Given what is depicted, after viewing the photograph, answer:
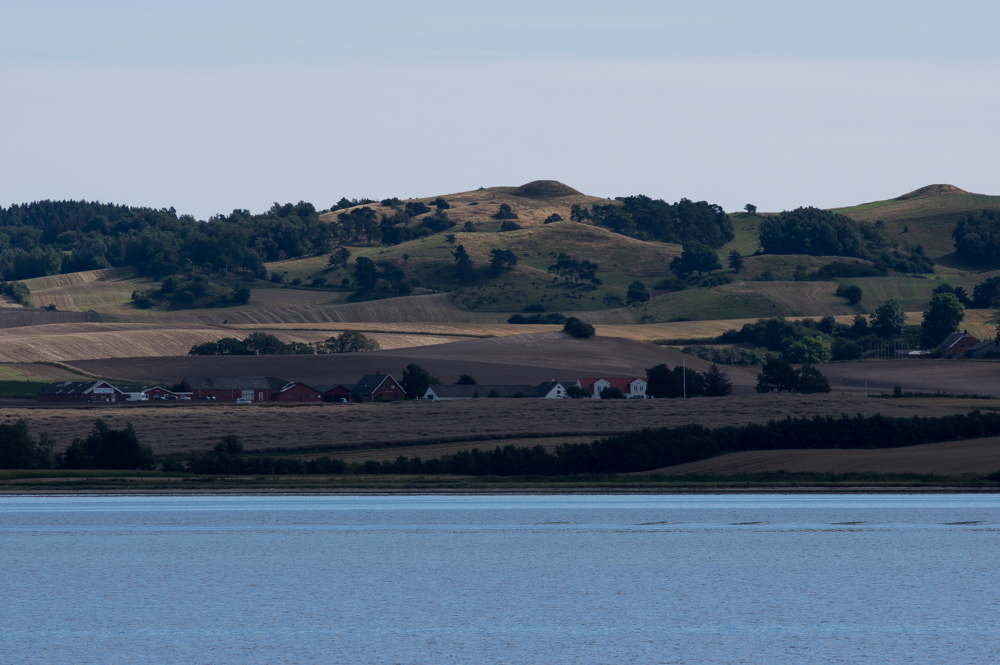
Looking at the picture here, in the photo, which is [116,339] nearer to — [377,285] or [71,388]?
[71,388]

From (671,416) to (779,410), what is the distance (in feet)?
20.3

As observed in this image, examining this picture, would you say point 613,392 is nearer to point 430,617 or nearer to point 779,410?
point 779,410

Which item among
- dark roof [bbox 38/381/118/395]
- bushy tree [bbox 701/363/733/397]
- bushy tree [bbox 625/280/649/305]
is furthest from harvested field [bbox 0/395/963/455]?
bushy tree [bbox 625/280/649/305]

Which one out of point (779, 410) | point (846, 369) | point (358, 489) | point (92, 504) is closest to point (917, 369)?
point (846, 369)

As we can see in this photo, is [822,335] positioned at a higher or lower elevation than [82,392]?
higher

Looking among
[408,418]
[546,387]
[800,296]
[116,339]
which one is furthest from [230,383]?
[800,296]

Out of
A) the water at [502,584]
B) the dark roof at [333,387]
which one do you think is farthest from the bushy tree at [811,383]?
the water at [502,584]

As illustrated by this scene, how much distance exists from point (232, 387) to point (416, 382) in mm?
15711

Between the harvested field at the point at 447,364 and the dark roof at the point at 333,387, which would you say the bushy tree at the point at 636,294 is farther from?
the dark roof at the point at 333,387

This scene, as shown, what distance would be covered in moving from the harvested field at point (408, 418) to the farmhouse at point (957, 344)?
68.5 metres

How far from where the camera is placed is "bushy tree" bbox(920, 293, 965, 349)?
150 m

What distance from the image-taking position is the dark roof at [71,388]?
283 ft

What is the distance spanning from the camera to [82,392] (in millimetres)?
86500

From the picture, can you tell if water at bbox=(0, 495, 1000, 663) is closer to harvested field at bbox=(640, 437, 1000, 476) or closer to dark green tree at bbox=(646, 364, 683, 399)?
harvested field at bbox=(640, 437, 1000, 476)
